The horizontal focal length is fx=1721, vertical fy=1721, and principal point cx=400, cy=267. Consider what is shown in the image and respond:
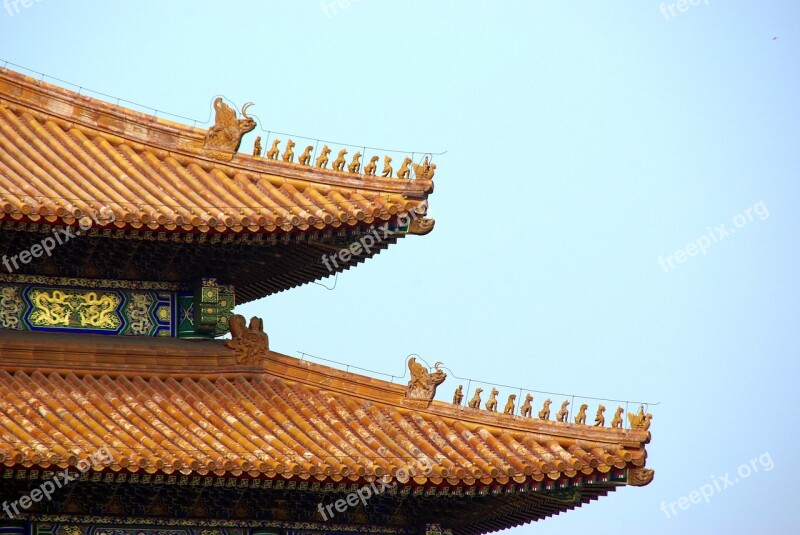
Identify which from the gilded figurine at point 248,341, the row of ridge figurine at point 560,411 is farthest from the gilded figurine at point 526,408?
the gilded figurine at point 248,341

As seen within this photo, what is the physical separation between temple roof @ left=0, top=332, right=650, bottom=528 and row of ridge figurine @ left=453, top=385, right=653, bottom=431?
12 cm

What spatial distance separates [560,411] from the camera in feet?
67.4

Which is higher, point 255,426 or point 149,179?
point 149,179

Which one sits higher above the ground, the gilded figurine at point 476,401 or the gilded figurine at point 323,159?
the gilded figurine at point 323,159

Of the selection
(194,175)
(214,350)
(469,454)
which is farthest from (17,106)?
(469,454)

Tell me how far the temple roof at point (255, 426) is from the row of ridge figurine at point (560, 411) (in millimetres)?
119

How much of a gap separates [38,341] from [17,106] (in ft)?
11.3

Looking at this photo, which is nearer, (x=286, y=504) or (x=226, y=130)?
(x=286, y=504)

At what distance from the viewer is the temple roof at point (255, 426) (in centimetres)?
1884

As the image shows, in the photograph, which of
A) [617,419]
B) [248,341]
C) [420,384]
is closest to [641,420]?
[617,419]

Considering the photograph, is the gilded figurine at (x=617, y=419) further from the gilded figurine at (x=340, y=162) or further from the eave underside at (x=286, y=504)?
the gilded figurine at (x=340, y=162)

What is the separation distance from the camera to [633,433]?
65.6 feet

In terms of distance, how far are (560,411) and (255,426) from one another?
3632mm

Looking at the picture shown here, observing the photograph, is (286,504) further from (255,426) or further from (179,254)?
(179,254)
